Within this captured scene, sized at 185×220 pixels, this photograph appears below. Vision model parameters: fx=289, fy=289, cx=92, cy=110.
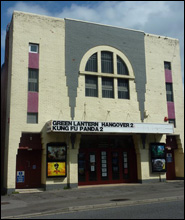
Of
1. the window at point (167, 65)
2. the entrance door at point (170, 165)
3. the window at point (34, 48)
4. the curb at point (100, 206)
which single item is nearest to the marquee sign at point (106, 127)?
the entrance door at point (170, 165)

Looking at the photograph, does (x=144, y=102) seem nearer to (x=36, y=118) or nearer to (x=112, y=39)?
(x=112, y=39)

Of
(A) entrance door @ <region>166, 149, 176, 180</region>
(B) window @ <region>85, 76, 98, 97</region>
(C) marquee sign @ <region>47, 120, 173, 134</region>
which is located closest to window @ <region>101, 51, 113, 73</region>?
(B) window @ <region>85, 76, 98, 97</region>

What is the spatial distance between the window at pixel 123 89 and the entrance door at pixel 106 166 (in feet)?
14.1

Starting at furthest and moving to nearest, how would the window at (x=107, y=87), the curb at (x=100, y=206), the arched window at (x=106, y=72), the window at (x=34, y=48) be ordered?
the window at (x=107, y=87) → the arched window at (x=106, y=72) → the window at (x=34, y=48) → the curb at (x=100, y=206)

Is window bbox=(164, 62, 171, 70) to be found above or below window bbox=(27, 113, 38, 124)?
above

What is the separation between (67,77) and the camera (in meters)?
21.7

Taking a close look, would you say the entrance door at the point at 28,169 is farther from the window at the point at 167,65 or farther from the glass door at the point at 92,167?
the window at the point at 167,65

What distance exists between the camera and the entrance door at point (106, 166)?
22.0 m

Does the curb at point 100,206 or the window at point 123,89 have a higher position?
the window at point 123,89

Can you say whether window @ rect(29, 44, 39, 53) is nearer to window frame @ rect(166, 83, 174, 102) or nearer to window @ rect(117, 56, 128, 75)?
window @ rect(117, 56, 128, 75)

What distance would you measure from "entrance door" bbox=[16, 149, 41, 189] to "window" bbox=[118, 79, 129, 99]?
786 centimetres

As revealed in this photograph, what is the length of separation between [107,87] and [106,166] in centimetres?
622

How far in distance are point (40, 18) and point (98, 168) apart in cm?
1217

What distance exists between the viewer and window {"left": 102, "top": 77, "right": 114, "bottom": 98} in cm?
2283
